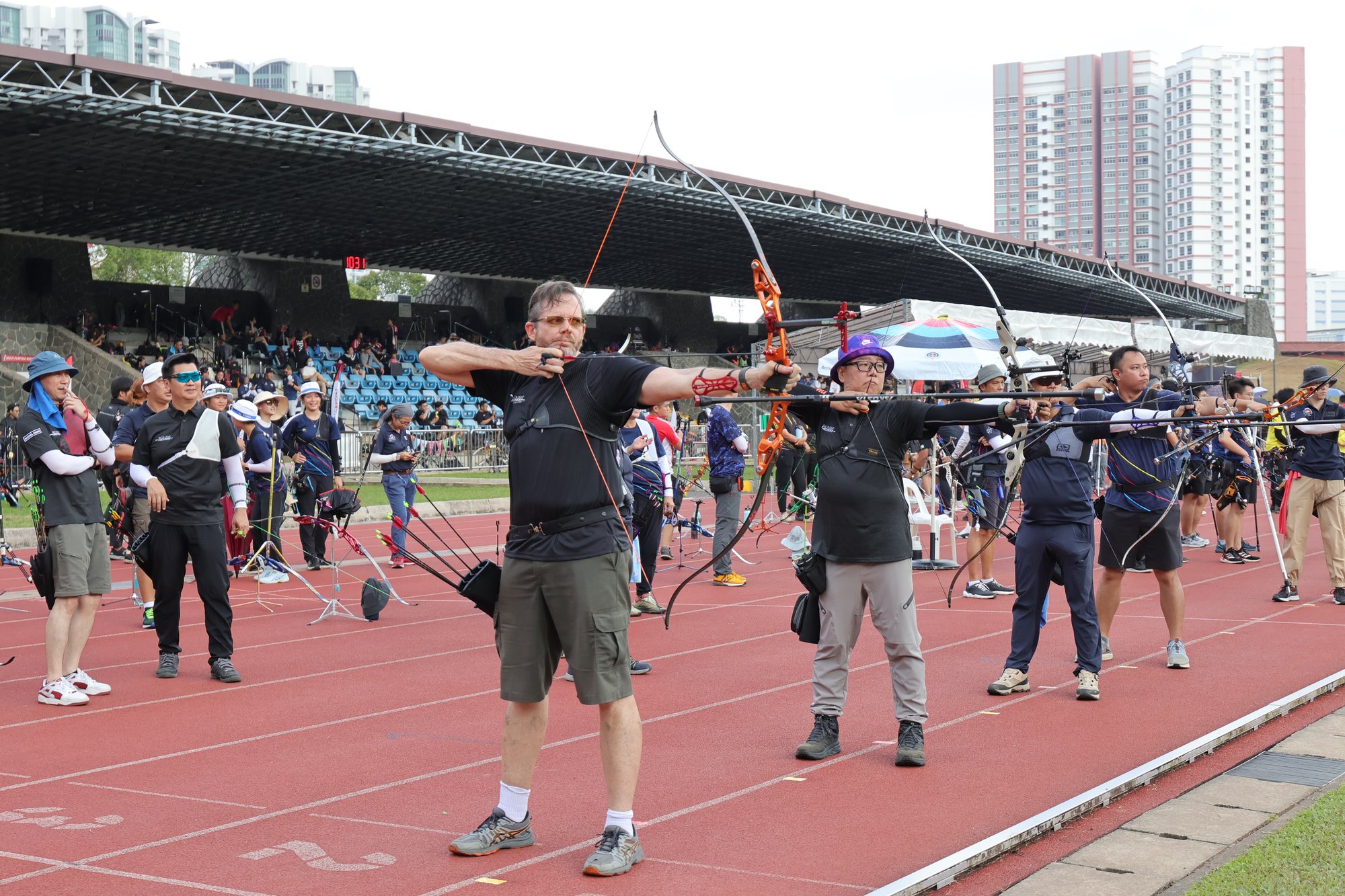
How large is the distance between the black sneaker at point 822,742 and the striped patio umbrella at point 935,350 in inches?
425

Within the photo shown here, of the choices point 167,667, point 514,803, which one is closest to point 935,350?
point 167,667

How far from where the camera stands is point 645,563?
1110 centimetres

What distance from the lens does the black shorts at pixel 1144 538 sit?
27.2 feet

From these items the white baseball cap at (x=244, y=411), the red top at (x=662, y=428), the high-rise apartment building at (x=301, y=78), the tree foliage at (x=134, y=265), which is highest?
the high-rise apartment building at (x=301, y=78)

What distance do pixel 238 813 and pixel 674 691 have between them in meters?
3.06

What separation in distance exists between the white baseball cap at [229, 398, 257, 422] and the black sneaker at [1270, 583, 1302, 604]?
30.7 feet

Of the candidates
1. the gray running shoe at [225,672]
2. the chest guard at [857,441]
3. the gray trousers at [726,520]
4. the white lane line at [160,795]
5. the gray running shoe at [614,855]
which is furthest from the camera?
the gray trousers at [726,520]

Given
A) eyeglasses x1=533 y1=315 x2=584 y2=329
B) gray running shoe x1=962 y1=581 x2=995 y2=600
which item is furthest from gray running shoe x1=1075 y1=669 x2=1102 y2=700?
gray running shoe x1=962 y1=581 x2=995 y2=600

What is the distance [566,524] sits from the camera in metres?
4.89

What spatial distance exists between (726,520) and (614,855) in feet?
29.7

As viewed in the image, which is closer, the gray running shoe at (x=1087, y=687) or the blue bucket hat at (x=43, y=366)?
the gray running shoe at (x=1087, y=687)

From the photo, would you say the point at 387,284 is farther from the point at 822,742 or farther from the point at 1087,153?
the point at 822,742

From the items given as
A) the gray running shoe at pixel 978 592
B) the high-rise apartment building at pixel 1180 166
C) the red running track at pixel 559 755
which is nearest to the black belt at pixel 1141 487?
the red running track at pixel 559 755

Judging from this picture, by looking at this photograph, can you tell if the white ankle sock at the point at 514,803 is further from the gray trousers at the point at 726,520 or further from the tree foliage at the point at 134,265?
the tree foliage at the point at 134,265
